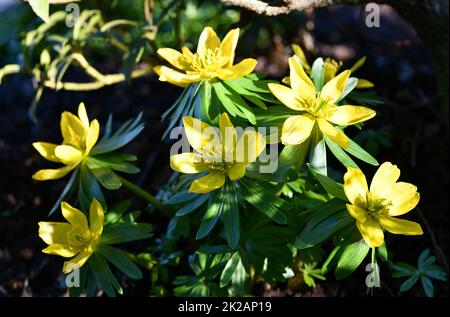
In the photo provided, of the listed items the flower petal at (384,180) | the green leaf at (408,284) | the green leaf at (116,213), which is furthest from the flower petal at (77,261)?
the green leaf at (408,284)

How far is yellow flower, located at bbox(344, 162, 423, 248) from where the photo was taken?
4.67 ft

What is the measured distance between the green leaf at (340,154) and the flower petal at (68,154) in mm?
739

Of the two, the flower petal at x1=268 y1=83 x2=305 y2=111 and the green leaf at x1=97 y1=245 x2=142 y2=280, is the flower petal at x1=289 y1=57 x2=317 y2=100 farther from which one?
the green leaf at x1=97 y1=245 x2=142 y2=280

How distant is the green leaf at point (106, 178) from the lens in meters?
1.64

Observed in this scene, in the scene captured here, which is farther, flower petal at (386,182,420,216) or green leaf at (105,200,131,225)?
green leaf at (105,200,131,225)

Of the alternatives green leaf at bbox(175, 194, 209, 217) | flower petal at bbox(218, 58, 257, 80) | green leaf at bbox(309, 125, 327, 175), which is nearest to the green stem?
green leaf at bbox(175, 194, 209, 217)

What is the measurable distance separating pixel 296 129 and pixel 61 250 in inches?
29.4

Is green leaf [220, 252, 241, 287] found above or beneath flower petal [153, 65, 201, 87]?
beneath

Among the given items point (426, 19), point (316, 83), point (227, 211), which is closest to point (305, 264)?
point (227, 211)

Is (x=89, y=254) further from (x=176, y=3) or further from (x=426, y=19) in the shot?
(x=426, y=19)

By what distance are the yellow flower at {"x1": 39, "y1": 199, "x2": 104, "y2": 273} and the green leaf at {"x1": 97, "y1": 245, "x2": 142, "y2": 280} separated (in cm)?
4

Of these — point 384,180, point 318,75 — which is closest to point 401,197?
point 384,180
